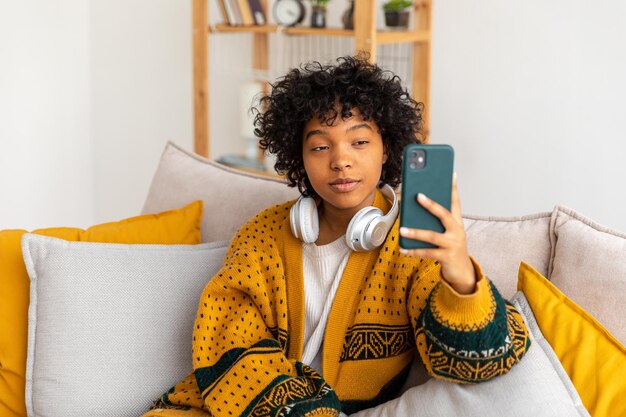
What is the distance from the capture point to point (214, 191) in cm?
208

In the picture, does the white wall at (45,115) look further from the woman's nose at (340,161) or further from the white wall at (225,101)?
the woman's nose at (340,161)

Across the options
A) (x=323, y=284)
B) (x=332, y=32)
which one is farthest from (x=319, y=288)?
(x=332, y=32)

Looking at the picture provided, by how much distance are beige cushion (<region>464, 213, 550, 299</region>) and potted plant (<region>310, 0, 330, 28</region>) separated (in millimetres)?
1472

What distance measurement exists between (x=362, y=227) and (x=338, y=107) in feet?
0.76

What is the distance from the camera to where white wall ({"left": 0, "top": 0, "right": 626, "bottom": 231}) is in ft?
9.18

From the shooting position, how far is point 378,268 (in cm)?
156

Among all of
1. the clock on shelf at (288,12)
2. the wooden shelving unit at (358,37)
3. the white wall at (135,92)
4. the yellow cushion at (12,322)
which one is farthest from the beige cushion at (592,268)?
the white wall at (135,92)

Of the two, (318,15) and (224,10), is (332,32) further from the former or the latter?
(224,10)

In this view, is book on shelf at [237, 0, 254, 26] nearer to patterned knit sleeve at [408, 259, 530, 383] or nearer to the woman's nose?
the woman's nose

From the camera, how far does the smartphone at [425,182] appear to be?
1246 millimetres

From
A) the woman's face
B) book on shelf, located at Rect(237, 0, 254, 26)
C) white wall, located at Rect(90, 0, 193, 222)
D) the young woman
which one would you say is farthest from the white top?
white wall, located at Rect(90, 0, 193, 222)

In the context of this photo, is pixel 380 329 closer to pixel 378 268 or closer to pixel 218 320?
pixel 378 268

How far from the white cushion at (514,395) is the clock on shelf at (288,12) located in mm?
1929

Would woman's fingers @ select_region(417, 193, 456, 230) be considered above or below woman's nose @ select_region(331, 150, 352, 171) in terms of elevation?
below
